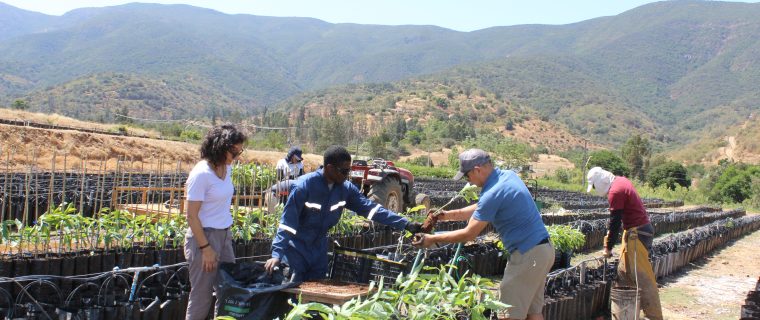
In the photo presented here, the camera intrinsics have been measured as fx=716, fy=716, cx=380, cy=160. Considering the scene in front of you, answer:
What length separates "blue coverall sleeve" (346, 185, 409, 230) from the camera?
463 centimetres

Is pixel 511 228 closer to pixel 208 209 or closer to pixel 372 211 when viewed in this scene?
pixel 372 211

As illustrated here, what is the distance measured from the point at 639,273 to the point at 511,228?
276 cm

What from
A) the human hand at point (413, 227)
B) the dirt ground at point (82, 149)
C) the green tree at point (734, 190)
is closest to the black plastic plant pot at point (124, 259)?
the human hand at point (413, 227)

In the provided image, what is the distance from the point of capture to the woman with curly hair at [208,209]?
13.5 feet

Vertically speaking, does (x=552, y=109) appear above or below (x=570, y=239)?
above

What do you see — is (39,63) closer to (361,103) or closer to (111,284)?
(361,103)

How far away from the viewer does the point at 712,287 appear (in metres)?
9.92

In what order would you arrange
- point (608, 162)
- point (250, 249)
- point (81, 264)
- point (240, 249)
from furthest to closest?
point (608, 162) < point (250, 249) < point (240, 249) < point (81, 264)

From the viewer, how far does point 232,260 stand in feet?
14.4

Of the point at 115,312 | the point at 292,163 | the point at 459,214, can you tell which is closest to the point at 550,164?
the point at 292,163

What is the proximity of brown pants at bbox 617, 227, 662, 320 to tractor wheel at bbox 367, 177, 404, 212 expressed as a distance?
4.89 m

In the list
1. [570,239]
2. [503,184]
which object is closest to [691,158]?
[570,239]

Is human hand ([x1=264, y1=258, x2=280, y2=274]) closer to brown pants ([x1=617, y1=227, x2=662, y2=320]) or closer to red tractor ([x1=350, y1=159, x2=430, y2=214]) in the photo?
brown pants ([x1=617, y1=227, x2=662, y2=320])

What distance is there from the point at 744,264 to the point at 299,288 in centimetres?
1142
